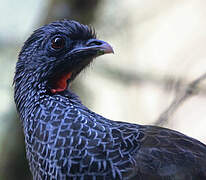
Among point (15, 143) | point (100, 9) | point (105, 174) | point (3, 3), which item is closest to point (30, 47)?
point (105, 174)

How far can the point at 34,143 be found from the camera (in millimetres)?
4824

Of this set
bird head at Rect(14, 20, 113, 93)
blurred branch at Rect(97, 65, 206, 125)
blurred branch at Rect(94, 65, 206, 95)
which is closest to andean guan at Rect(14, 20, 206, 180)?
bird head at Rect(14, 20, 113, 93)

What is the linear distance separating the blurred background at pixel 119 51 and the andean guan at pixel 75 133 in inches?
15.3

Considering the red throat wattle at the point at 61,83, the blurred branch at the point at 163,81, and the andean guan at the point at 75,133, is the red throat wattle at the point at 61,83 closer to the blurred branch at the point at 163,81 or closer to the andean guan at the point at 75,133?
the andean guan at the point at 75,133

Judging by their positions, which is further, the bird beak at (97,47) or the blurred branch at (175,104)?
the bird beak at (97,47)

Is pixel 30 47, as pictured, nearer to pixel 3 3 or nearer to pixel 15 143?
pixel 15 143

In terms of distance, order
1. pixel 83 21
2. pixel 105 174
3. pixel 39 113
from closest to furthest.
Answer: pixel 105 174 → pixel 39 113 → pixel 83 21

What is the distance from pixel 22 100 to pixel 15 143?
242 cm

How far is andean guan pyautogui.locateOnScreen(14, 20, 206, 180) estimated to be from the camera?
4270 mm

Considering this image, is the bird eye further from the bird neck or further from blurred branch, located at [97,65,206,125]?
blurred branch, located at [97,65,206,125]

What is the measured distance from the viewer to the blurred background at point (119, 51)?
18.3 ft

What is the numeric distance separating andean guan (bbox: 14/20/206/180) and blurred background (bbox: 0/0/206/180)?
1.28 ft

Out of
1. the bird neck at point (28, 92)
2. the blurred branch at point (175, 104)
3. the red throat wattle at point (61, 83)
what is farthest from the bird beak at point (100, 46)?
the blurred branch at point (175, 104)

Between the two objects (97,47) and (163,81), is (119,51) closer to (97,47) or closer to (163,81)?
(163,81)
